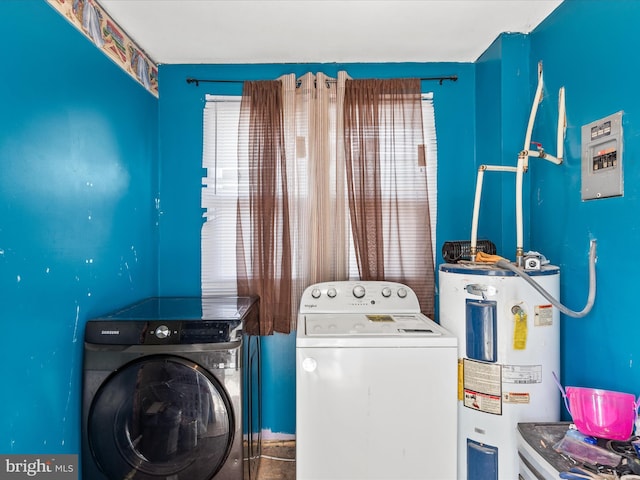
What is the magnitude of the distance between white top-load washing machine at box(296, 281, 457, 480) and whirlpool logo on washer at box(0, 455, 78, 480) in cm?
88

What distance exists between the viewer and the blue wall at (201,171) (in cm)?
221

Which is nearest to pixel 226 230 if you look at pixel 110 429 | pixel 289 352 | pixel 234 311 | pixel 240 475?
pixel 234 311

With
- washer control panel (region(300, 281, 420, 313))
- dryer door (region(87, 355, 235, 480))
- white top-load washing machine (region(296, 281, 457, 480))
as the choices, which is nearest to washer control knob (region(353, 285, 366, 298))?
washer control panel (region(300, 281, 420, 313))

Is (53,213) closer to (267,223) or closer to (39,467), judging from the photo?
(39,467)

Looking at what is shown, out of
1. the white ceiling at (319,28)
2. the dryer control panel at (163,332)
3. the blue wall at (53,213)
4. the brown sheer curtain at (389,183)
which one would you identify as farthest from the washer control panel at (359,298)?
the white ceiling at (319,28)

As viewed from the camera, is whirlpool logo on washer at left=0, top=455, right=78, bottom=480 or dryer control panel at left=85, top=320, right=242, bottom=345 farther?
dryer control panel at left=85, top=320, right=242, bottom=345

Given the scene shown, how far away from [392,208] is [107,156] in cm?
153

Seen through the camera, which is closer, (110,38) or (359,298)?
(110,38)

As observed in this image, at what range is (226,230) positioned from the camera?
221cm

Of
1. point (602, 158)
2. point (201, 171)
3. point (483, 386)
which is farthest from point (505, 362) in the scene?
point (201, 171)

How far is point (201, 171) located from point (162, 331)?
114 cm

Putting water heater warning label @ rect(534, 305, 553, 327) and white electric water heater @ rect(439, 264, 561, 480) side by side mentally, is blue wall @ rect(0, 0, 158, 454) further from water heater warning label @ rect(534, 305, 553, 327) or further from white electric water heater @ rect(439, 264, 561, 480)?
water heater warning label @ rect(534, 305, 553, 327)

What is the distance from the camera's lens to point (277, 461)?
2088 mm

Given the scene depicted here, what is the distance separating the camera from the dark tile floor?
1.97m
